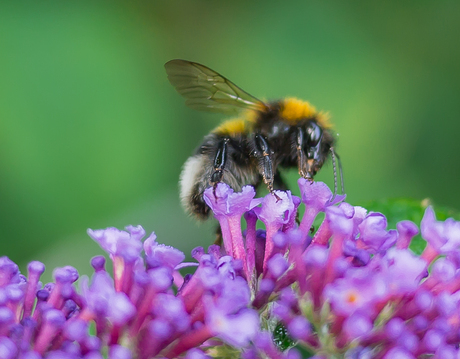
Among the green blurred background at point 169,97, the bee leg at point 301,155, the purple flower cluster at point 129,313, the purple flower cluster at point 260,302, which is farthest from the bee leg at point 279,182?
the green blurred background at point 169,97

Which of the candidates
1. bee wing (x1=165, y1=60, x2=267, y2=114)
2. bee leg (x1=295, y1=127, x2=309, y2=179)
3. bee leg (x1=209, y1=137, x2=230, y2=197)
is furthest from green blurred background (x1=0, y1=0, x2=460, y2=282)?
bee leg (x1=209, y1=137, x2=230, y2=197)

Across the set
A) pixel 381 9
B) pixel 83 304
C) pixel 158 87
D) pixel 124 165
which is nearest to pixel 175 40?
pixel 158 87

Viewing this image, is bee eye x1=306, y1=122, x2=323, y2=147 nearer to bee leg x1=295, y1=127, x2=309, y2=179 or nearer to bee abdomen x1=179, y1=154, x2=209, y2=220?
bee leg x1=295, y1=127, x2=309, y2=179

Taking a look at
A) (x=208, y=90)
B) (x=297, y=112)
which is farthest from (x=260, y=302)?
(x=208, y=90)

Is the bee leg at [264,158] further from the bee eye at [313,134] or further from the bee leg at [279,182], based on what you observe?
the bee eye at [313,134]

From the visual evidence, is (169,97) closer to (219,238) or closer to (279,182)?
(279,182)

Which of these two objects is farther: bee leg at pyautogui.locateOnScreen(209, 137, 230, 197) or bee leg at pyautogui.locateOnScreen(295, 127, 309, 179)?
bee leg at pyautogui.locateOnScreen(295, 127, 309, 179)
